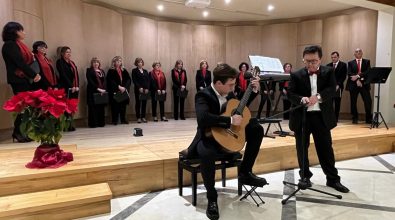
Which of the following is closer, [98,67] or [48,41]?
[48,41]

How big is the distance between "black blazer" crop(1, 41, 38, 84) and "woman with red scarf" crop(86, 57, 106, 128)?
6.13 ft

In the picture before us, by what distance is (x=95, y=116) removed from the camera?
580 centimetres

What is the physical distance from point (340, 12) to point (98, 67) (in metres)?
5.87

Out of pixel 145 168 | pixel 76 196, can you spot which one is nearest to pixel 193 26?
pixel 145 168

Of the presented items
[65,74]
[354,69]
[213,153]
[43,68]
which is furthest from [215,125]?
[354,69]

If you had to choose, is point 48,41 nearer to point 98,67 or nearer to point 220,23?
point 98,67

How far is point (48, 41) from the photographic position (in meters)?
5.24

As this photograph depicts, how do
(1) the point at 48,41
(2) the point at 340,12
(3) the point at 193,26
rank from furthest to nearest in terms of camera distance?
(3) the point at 193,26
(2) the point at 340,12
(1) the point at 48,41

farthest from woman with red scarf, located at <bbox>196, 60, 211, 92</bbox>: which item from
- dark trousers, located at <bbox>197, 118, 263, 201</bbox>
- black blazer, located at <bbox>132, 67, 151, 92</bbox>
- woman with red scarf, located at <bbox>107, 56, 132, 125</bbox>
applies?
dark trousers, located at <bbox>197, 118, 263, 201</bbox>

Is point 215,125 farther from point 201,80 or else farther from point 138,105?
point 201,80

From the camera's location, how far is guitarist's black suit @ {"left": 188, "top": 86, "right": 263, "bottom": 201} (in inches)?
88.3

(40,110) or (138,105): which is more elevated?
(40,110)

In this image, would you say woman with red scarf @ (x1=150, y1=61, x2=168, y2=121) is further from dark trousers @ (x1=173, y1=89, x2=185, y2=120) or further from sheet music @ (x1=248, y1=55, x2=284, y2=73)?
sheet music @ (x1=248, y1=55, x2=284, y2=73)

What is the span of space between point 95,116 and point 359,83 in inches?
204
